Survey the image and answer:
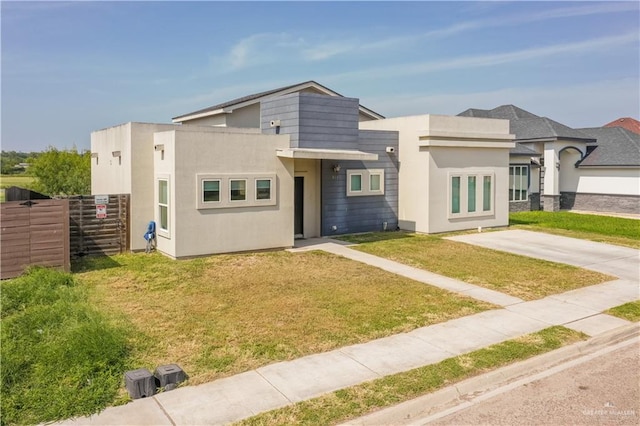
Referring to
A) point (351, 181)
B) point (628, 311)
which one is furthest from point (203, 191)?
point (628, 311)

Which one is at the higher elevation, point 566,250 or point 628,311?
point 566,250

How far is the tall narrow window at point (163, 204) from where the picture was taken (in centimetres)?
1434

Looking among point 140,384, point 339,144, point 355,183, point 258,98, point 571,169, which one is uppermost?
point 258,98

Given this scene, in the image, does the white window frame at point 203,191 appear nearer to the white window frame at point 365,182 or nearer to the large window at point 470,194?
the white window frame at point 365,182

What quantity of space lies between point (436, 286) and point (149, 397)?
7217 mm

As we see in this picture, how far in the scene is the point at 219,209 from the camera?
1438cm

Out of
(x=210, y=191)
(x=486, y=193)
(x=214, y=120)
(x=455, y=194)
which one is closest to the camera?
(x=210, y=191)

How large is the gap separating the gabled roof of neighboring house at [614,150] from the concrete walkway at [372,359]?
18.6m

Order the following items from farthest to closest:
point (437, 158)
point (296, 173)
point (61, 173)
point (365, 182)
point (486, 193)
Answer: point (61, 173), point (486, 193), point (437, 158), point (365, 182), point (296, 173)

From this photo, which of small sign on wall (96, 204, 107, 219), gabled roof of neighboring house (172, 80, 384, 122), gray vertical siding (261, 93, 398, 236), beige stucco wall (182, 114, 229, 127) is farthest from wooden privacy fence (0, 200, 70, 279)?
beige stucco wall (182, 114, 229, 127)

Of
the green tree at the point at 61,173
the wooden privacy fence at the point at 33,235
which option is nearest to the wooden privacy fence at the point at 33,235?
the wooden privacy fence at the point at 33,235

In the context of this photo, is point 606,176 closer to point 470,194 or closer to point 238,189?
point 470,194

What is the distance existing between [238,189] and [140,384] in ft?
29.7

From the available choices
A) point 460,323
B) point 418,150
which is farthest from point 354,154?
point 460,323
